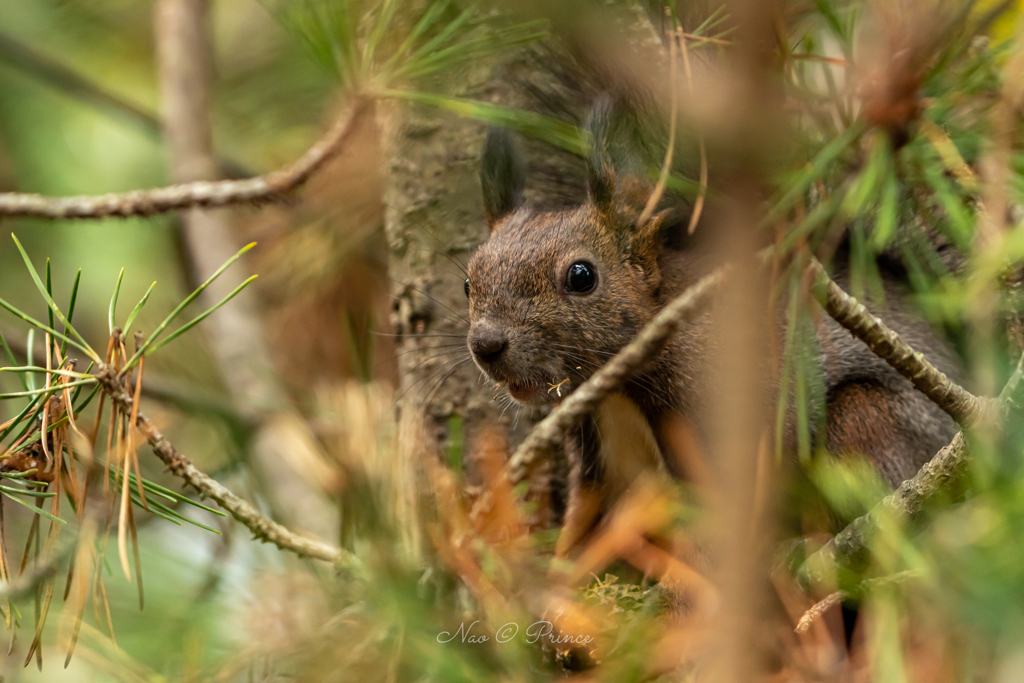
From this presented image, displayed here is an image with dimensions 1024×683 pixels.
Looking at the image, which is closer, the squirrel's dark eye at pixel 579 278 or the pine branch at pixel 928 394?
the pine branch at pixel 928 394

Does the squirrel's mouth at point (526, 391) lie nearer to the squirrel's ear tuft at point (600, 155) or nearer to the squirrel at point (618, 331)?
the squirrel at point (618, 331)

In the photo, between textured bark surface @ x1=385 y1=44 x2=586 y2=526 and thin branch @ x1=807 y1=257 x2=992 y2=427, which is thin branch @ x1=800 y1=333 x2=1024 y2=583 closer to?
thin branch @ x1=807 y1=257 x2=992 y2=427

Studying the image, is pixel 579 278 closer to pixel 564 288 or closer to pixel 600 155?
pixel 564 288

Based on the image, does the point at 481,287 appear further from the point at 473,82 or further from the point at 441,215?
the point at 473,82

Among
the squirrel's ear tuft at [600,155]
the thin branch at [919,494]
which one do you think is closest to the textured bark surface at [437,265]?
the squirrel's ear tuft at [600,155]

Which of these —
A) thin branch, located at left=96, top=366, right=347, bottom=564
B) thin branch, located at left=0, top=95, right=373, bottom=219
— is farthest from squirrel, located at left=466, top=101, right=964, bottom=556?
thin branch, located at left=96, top=366, right=347, bottom=564

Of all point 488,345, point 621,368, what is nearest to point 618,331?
point 488,345
